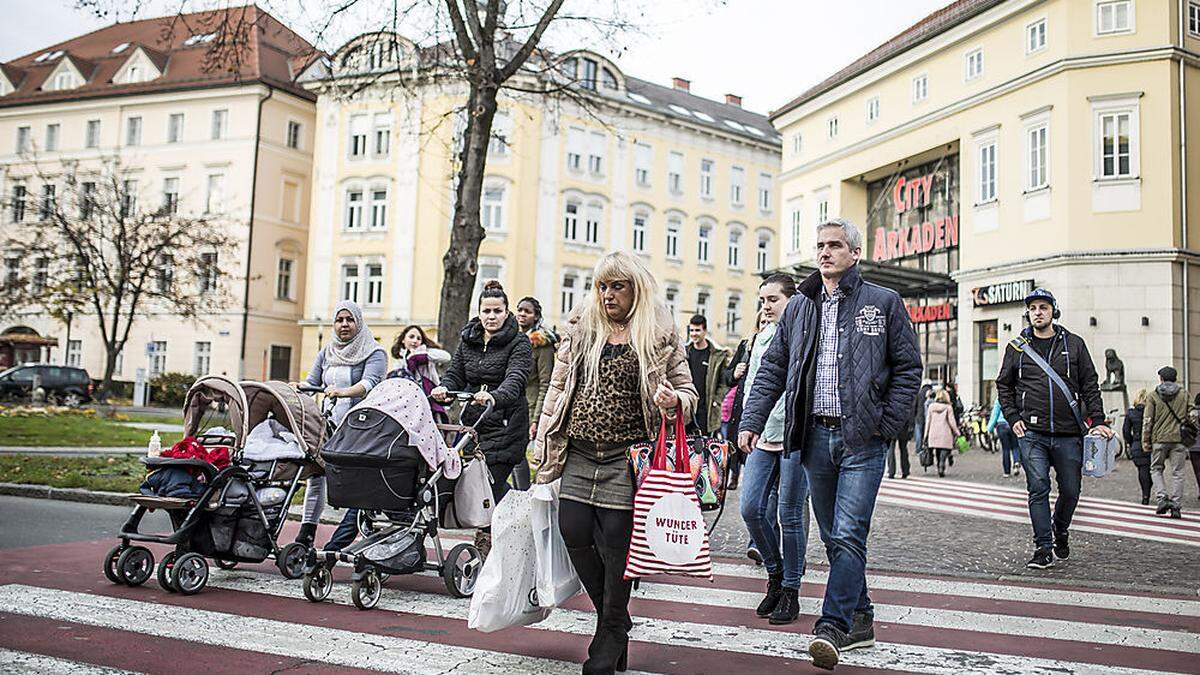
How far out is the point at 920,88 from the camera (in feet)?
117

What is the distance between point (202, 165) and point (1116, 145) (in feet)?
142

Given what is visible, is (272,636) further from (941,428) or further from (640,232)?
(640,232)

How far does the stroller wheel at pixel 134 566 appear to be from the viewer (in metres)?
6.91

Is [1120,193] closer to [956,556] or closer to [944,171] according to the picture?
[944,171]

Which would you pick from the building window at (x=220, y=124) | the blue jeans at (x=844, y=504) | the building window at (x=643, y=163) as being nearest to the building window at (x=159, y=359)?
the building window at (x=220, y=124)

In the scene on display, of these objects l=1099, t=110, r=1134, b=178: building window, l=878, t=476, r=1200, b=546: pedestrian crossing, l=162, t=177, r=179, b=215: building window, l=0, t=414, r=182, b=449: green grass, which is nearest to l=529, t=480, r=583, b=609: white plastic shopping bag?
l=878, t=476, r=1200, b=546: pedestrian crossing

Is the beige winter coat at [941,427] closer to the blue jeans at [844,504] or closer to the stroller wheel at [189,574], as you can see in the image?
the blue jeans at [844,504]

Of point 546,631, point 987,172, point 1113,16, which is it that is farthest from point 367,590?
point 987,172

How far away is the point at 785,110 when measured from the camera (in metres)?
43.7

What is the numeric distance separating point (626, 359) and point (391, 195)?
47.3m

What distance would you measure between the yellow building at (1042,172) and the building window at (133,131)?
38.3 metres

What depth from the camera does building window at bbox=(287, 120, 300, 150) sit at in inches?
2148

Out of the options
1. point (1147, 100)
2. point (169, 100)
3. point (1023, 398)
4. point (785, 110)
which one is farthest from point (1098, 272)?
point (169, 100)

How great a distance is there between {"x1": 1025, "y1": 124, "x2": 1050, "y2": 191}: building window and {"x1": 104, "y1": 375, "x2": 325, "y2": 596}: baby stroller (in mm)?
26497
